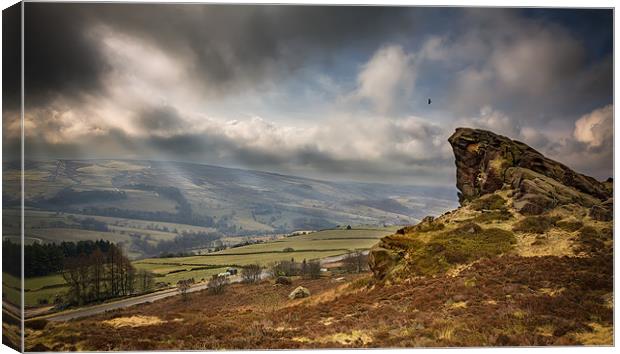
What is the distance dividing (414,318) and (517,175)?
22.8ft

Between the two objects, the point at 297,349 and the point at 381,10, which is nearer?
the point at 297,349

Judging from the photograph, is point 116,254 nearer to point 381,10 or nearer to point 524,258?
point 381,10

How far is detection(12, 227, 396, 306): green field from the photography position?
1209cm

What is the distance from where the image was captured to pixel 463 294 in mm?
12227

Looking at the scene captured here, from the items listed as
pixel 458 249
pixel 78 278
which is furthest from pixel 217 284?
pixel 458 249

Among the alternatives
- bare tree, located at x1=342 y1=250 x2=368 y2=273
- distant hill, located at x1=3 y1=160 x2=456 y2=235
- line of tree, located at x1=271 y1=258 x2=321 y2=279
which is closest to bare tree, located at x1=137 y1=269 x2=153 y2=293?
distant hill, located at x1=3 y1=160 x2=456 y2=235

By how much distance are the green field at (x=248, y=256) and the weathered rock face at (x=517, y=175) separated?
3886mm

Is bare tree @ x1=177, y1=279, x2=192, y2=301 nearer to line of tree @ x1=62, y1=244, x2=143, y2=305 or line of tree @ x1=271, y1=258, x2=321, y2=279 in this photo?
line of tree @ x1=62, y1=244, x2=143, y2=305

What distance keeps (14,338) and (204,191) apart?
700 centimetres

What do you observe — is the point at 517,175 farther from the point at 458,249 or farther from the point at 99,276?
the point at 99,276

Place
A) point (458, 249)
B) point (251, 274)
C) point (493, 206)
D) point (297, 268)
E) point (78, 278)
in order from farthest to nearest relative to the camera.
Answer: point (297, 268)
point (251, 274)
point (493, 206)
point (458, 249)
point (78, 278)

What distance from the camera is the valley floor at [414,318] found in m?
11.3

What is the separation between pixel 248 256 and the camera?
1756 cm

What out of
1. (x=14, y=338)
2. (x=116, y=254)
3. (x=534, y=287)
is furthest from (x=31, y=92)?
(x=534, y=287)
